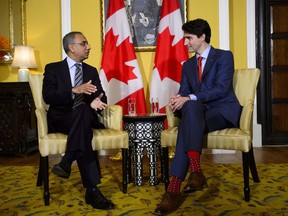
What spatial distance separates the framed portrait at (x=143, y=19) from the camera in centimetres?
474

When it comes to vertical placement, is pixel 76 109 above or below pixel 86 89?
below

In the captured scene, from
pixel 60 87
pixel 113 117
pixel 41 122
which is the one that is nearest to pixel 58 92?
pixel 60 87

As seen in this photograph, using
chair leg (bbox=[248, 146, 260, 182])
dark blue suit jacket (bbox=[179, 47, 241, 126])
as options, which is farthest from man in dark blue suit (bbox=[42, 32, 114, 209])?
chair leg (bbox=[248, 146, 260, 182])

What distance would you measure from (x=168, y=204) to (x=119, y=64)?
255 cm

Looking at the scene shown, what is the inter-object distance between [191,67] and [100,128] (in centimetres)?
83

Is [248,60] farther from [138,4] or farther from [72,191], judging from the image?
[72,191]

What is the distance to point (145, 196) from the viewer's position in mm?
2680

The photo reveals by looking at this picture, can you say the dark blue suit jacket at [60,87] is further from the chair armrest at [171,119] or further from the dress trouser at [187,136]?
the dress trouser at [187,136]

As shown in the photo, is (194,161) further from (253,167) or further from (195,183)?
(253,167)

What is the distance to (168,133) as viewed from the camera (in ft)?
9.04

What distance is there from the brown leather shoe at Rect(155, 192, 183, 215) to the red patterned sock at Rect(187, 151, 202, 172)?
0.63 ft

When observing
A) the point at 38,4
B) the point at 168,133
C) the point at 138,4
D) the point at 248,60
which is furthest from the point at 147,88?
the point at 168,133

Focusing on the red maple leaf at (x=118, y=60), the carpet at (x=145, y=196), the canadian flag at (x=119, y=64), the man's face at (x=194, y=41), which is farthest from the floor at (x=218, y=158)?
the man's face at (x=194, y=41)

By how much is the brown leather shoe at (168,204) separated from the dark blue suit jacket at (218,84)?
0.72m
